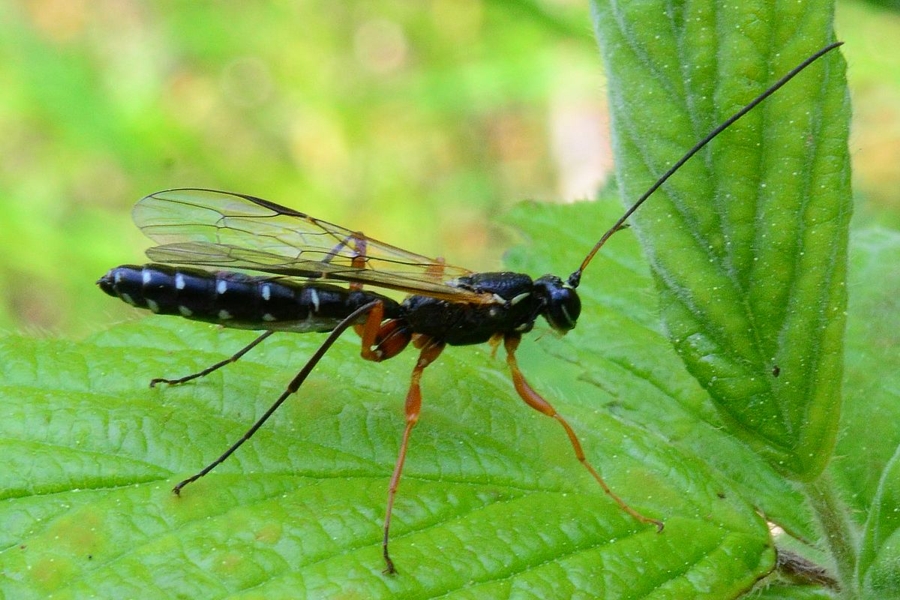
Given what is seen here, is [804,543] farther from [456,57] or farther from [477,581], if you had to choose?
[456,57]

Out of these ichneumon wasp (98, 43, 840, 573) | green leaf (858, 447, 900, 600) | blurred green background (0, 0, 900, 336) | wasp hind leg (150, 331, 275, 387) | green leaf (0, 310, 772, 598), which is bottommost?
green leaf (858, 447, 900, 600)

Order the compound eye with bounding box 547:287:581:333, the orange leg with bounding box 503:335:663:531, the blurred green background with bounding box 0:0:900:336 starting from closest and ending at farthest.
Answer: the orange leg with bounding box 503:335:663:531, the compound eye with bounding box 547:287:581:333, the blurred green background with bounding box 0:0:900:336

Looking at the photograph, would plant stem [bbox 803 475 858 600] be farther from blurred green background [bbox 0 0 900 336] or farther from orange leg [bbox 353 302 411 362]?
blurred green background [bbox 0 0 900 336]

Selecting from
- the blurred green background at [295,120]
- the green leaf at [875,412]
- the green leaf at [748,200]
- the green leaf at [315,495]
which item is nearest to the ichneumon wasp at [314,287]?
the green leaf at [315,495]

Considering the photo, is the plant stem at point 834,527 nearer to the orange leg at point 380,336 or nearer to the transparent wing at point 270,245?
the transparent wing at point 270,245

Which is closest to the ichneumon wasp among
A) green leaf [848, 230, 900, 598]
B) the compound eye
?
the compound eye

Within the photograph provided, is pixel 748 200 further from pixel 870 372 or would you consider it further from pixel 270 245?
pixel 270 245

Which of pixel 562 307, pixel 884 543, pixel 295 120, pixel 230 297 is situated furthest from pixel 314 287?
pixel 295 120
